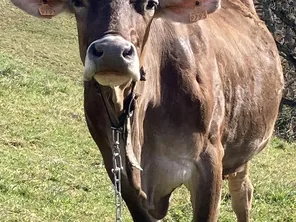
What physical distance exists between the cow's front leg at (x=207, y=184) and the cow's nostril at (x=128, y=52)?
140cm

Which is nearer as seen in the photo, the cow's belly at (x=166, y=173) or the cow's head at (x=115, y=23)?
the cow's head at (x=115, y=23)

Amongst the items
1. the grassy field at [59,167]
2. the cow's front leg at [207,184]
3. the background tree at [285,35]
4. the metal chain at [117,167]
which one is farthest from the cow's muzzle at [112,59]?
the background tree at [285,35]

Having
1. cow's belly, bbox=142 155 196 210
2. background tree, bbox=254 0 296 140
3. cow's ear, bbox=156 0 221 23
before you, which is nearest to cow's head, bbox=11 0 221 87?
cow's ear, bbox=156 0 221 23

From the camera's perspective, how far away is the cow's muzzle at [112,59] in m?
3.29

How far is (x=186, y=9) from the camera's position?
4.21 metres

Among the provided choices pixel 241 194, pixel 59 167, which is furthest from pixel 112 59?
pixel 59 167

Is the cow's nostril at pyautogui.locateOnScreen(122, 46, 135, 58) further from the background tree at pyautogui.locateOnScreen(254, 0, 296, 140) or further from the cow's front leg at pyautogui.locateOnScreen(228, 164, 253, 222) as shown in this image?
the background tree at pyautogui.locateOnScreen(254, 0, 296, 140)

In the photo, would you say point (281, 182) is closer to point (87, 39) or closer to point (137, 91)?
point (137, 91)

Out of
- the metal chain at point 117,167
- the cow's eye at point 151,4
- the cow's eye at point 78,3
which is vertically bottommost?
the metal chain at point 117,167

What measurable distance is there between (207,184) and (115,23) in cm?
→ 145

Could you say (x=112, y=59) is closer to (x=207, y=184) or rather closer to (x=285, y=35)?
(x=207, y=184)

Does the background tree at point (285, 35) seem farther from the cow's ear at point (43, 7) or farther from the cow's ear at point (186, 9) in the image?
the cow's ear at point (43, 7)

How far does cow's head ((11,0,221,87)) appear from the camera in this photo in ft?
10.9

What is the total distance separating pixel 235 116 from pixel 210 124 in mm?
695
